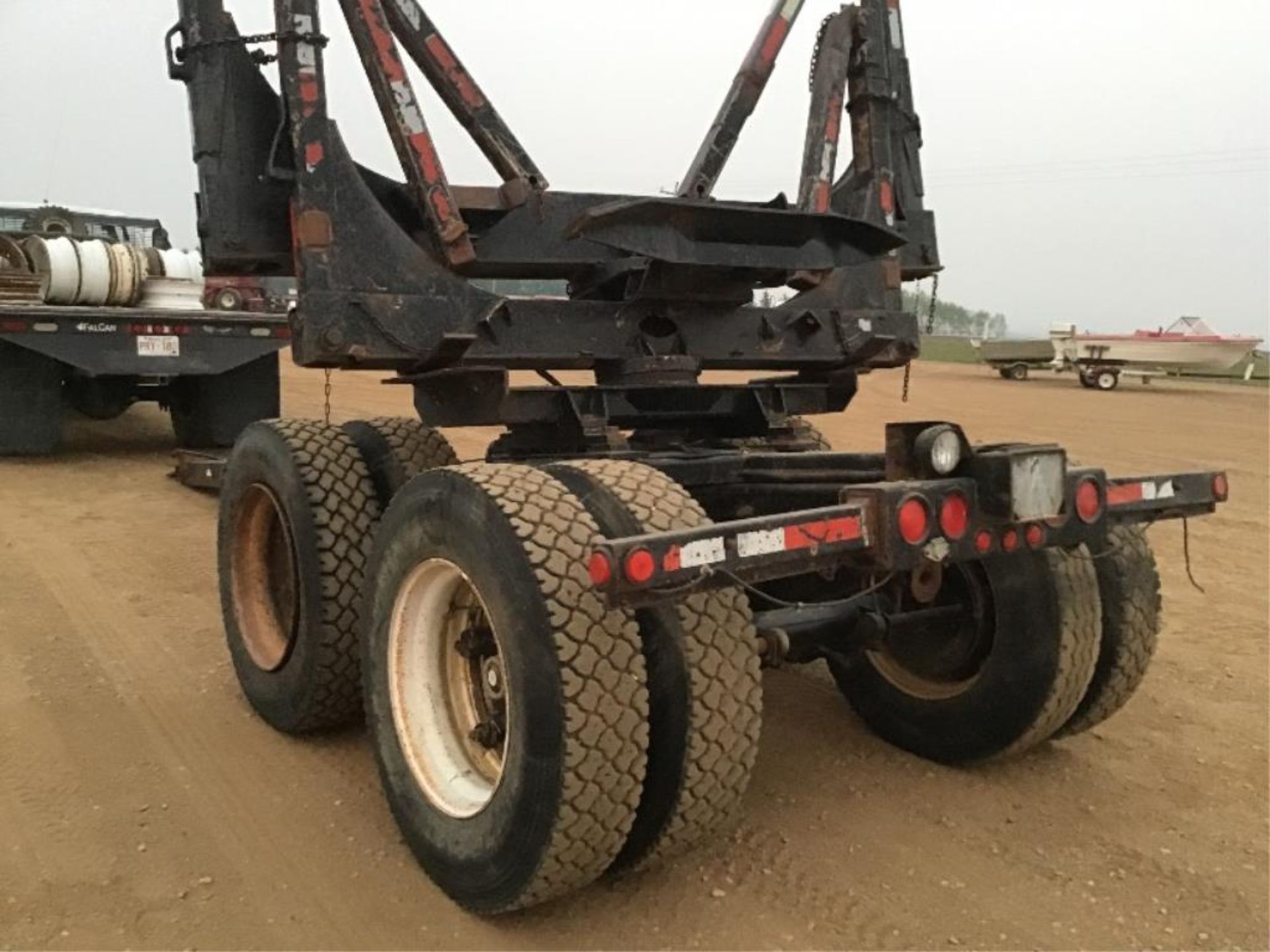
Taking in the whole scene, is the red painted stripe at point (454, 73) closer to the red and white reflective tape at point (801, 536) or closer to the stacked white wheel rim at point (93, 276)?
the red and white reflective tape at point (801, 536)

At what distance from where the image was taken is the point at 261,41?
151 inches

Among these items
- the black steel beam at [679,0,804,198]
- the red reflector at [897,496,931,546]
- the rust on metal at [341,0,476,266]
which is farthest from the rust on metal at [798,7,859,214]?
the red reflector at [897,496,931,546]

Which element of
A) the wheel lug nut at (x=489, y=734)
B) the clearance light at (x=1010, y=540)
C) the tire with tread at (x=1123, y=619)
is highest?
the clearance light at (x=1010, y=540)

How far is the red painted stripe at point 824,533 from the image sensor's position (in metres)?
2.58

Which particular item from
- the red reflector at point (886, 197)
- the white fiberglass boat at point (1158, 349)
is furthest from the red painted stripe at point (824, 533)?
the white fiberglass boat at point (1158, 349)

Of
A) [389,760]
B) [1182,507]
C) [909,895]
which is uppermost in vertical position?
[1182,507]

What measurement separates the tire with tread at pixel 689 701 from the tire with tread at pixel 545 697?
0.33 ft

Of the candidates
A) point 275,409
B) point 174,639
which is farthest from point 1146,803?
point 275,409

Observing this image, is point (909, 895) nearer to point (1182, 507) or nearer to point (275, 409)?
point (1182, 507)

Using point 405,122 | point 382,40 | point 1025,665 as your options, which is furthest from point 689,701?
point 382,40

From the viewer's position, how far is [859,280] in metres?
4.64

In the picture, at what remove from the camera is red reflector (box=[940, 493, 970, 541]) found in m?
2.77

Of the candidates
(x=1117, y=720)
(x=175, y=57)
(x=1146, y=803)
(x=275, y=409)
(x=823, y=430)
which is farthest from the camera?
(x=823, y=430)

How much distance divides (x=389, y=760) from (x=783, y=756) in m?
1.42
